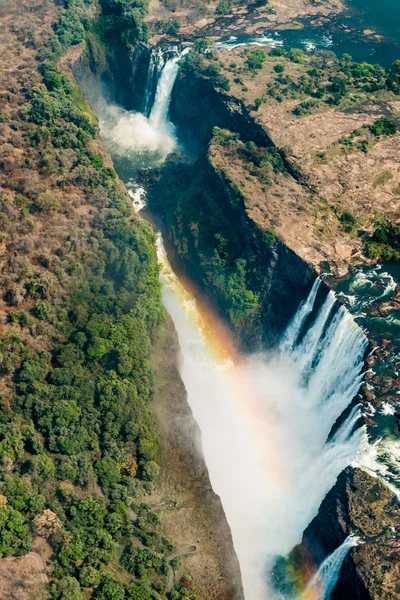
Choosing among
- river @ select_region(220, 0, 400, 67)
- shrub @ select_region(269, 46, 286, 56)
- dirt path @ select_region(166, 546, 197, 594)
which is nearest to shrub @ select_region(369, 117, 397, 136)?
river @ select_region(220, 0, 400, 67)

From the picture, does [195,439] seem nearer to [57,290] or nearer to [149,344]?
[149,344]

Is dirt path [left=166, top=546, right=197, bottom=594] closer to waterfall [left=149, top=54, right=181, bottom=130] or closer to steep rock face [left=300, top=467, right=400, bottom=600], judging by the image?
steep rock face [left=300, top=467, right=400, bottom=600]

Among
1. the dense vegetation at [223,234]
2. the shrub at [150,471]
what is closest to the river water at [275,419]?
the dense vegetation at [223,234]

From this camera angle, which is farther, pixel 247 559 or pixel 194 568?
pixel 247 559

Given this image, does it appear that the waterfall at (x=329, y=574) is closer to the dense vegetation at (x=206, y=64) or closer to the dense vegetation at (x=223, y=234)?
the dense vegetation at (x=223, y=234)

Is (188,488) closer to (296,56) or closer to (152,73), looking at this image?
(152,73)

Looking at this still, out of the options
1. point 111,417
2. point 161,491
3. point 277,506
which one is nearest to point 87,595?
point 161,491

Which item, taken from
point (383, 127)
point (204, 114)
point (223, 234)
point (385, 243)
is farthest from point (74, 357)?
point (383, 127)
